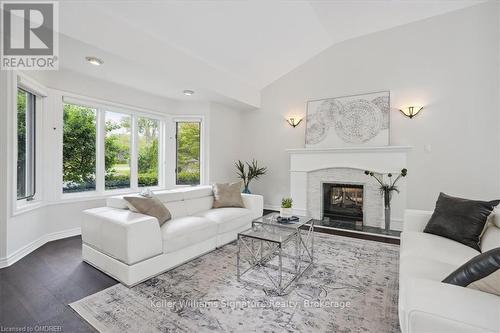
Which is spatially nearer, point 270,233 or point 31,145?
point 270,233

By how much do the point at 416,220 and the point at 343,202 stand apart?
2.16 meters

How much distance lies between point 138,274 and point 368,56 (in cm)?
525

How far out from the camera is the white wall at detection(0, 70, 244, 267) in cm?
274

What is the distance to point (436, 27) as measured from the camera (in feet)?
13.3

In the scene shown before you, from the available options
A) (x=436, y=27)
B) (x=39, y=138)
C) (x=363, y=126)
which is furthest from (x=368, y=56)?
(x=39, y=138)

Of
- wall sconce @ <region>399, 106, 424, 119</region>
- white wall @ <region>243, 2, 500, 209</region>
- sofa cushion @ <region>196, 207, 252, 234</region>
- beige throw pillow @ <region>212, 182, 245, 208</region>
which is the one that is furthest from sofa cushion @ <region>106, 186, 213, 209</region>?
wall sconce @ <region>399, 106, 424, 119</region>

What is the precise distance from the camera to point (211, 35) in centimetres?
362

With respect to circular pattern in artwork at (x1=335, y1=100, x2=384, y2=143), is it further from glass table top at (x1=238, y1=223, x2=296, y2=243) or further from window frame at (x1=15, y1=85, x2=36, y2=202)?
window frame at (x1=15, y1=85, x2=36, y2=202)

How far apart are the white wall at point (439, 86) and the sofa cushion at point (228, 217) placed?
300cm

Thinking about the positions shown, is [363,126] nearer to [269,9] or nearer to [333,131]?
[333,131]

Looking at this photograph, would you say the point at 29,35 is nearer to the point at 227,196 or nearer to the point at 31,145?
the point at 31,145

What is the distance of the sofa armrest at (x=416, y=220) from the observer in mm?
2672

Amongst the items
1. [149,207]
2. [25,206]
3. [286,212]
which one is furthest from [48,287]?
[286,212]

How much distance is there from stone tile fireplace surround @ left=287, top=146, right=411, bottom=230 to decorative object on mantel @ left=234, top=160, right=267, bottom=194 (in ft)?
2.78
